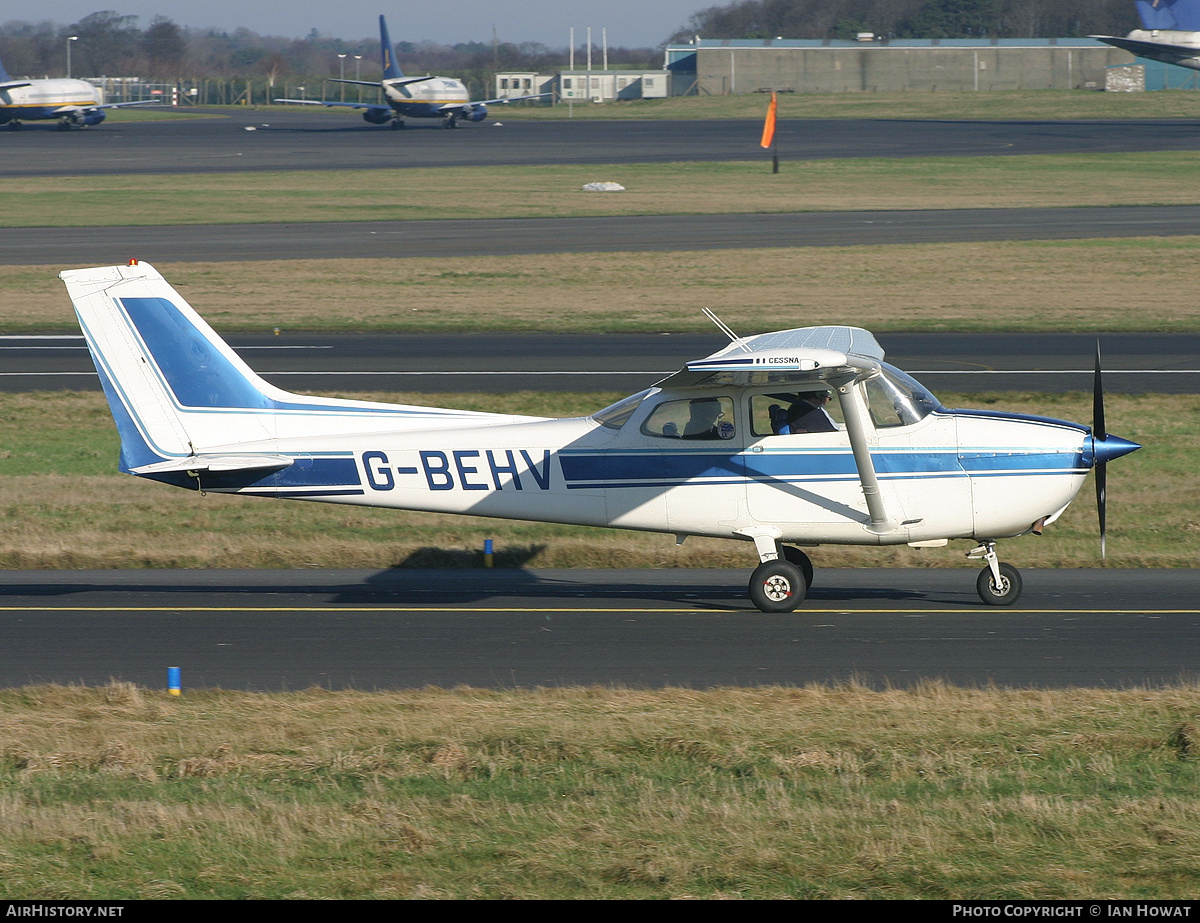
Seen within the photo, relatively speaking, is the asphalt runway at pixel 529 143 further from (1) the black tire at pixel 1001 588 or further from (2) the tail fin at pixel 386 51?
(1) the black tire at pixel 1001 588

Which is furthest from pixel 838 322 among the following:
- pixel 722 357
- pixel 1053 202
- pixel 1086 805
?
pixel 1053 202

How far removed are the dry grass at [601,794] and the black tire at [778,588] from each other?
2.59 meters

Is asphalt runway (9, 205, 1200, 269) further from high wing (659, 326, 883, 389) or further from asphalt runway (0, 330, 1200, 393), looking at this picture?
high wing (659, 326, 883, 389)

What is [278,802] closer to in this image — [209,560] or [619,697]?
[619,697]

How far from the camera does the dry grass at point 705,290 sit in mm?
30375

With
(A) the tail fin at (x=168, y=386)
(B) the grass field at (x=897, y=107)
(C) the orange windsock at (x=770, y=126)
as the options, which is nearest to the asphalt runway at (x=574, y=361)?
(A) the tail fin at (x=168, y=386)

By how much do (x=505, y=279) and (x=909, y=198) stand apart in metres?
24.5

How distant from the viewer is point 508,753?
8094 millimetres

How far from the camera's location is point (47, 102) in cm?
9169

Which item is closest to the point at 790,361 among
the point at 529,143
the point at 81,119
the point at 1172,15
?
the point at 529,143

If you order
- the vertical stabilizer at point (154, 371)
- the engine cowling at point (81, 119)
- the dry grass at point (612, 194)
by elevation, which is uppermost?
the engine cowling at point (81, 119)

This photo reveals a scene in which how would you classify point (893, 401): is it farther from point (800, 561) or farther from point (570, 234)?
point (570, 234)

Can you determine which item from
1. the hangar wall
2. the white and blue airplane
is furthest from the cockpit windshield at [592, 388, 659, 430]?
the hangar wall

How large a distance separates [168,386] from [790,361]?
5893 millimetres
